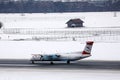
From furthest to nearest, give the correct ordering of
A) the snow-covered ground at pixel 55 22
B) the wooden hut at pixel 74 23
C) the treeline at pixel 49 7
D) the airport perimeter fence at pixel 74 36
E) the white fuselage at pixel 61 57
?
the treeline at pixel 49 7 < the snow-covered ground at pixel 55 22 < the wooden hut at pixel 74 23 < the airport perimeter fence at pixel 74 36 < the white fuselage at pixel 61 57

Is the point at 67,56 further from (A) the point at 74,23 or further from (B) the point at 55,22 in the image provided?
(B) the point at 55,22

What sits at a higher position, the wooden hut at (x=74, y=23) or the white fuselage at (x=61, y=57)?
the wooden hut at (x=74, y=23)

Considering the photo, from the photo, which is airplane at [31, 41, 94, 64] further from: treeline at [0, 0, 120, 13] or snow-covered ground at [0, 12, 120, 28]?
treeline at [0, 0, 120, 13]

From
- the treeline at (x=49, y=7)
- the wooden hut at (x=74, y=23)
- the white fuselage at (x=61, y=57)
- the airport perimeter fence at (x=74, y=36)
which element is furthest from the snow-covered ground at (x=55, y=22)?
the treeline at (x=49, y=7)

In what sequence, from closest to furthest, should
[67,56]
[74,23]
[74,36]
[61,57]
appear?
[67,56] < [61,57] < [74,36] < [74,23]

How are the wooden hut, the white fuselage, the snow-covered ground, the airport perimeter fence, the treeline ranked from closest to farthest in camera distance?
the white fuselage < the airport perimeter fence < the wooden hut < the snow-covered ground < the treeline

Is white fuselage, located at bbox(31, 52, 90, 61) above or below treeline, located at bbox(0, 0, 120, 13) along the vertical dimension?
below

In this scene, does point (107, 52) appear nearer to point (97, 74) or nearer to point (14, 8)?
point (97, 74)

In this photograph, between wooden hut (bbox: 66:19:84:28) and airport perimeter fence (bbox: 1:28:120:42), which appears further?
wooden hut (bbox: 66:19:84:28)

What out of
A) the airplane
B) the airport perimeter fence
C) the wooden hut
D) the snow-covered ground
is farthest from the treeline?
the airplane

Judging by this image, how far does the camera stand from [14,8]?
189 meters

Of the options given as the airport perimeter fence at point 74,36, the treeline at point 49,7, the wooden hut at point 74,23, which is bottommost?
the airport perimeter fence at point 74,36

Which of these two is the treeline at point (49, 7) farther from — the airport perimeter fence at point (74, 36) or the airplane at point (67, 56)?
A: the airplane at point (67, 56)

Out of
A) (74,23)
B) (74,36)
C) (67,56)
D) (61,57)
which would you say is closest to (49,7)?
(74,23)
